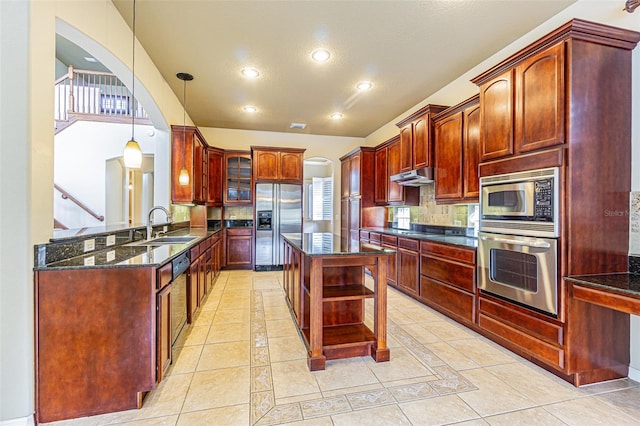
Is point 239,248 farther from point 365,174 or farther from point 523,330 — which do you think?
point 523,330

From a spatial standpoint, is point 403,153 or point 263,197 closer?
point 403,153

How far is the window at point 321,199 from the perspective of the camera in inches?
284

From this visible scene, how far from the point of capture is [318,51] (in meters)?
3.24

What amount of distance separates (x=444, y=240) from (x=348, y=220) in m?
3.00

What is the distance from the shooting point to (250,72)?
12.3 ft

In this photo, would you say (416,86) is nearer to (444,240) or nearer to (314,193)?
(444,240)

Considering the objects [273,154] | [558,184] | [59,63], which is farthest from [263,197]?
[59,63]

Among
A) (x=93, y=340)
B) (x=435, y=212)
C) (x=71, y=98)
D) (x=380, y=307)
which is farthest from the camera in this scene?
(x=71, y=98)

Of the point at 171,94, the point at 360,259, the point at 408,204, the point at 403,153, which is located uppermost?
the point at 171,94

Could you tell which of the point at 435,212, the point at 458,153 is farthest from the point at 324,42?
the point at 435,212

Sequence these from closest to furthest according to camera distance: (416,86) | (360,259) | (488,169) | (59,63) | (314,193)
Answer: (360,259), (488,169), (416,86), (59,63), (314,193)

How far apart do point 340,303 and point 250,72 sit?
10.1ft

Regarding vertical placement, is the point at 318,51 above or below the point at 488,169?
above

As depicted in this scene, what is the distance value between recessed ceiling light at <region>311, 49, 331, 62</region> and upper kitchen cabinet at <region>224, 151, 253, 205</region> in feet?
10.0
